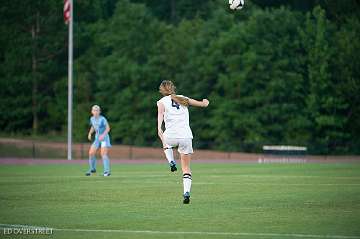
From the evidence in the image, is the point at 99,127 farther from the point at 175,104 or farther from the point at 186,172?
the point at 186,172

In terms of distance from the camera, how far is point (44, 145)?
6806 centimetres

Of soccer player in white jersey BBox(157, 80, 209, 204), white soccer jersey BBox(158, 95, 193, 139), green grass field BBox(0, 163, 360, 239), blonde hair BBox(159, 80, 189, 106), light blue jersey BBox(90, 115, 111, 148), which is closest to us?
green grass field BBox(0, 163, 360, 239)

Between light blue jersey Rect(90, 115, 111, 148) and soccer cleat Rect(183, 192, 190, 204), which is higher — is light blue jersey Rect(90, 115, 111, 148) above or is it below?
above

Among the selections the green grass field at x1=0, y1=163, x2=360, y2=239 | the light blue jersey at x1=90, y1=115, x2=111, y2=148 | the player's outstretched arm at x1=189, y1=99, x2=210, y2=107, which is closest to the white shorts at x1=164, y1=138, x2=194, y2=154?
the player's outstretched arm at x1=189, y1=99, x2=210, y2=107

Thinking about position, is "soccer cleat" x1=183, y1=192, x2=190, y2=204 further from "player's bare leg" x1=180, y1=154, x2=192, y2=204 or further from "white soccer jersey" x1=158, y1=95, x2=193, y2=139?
"white soccer jersey" x1=158, y1=95, x2=193, y2=139

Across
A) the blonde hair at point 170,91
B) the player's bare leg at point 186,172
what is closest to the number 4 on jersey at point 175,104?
the blonde hair at point 170,91

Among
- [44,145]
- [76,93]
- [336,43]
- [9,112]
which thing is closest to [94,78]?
[76,93]

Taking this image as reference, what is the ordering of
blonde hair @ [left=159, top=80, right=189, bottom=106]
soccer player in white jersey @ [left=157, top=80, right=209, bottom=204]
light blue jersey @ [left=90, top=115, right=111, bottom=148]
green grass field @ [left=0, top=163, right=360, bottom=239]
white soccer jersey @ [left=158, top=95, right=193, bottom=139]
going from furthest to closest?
light blue jersey @ [left=90, top=115, right=111, bottom=148] → white soccer jersey @ [left=158, top=95, right=193, bottom=139] → soccer player in white jersey @ [left=157, top=80, right=209, bottom=204] → blonde hair @ [left=159, top=80, right=189, bottom=106] → green grass field @ [left=0, top=163, right=360, bottom=239]

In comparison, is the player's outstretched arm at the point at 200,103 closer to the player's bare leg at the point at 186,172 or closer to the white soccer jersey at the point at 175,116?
the white soccer jersey at the point at 175,116

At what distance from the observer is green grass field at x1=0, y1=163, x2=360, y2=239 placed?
13.9m

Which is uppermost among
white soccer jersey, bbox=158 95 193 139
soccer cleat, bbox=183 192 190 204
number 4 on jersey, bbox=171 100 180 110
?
number 4 on jersey, bbox=171 100 180 110

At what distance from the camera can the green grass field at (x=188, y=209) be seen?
13.9 m

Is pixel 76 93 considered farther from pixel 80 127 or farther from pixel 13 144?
pixel 13 144

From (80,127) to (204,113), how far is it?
34.0ft
